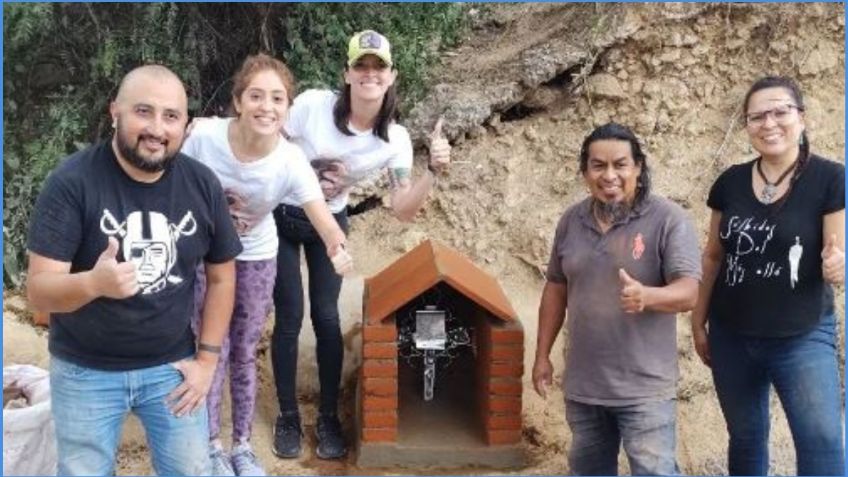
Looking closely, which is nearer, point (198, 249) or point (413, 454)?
point (198, 249)

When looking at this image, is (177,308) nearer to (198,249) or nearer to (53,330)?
(198,249)

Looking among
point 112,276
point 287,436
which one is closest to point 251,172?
point 112,276

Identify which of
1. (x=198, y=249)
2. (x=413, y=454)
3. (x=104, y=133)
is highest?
(x=104, y=133)

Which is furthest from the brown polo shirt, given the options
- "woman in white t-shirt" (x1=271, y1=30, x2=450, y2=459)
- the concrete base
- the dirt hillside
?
the dirt hillside

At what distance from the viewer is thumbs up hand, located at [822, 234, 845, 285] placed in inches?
126

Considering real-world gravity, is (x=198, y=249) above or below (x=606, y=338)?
above

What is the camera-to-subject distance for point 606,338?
347 cm

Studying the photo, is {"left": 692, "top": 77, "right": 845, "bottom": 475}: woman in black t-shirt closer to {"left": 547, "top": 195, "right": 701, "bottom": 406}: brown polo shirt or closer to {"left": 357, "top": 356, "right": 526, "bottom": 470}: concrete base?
{"left": 547, "top": 195, "right": 701, "bottom": 406}: brown polo shirt

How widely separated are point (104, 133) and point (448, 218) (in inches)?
99.2

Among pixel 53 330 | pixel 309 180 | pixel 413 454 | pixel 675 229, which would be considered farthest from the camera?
pixel 413 454

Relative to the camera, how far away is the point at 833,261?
3.20m

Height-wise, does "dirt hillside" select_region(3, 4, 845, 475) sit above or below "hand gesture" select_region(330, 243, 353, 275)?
above

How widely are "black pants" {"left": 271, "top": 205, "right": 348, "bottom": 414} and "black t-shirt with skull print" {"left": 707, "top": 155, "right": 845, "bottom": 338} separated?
1.70m

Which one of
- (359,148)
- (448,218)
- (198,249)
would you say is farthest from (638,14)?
(198,249)
